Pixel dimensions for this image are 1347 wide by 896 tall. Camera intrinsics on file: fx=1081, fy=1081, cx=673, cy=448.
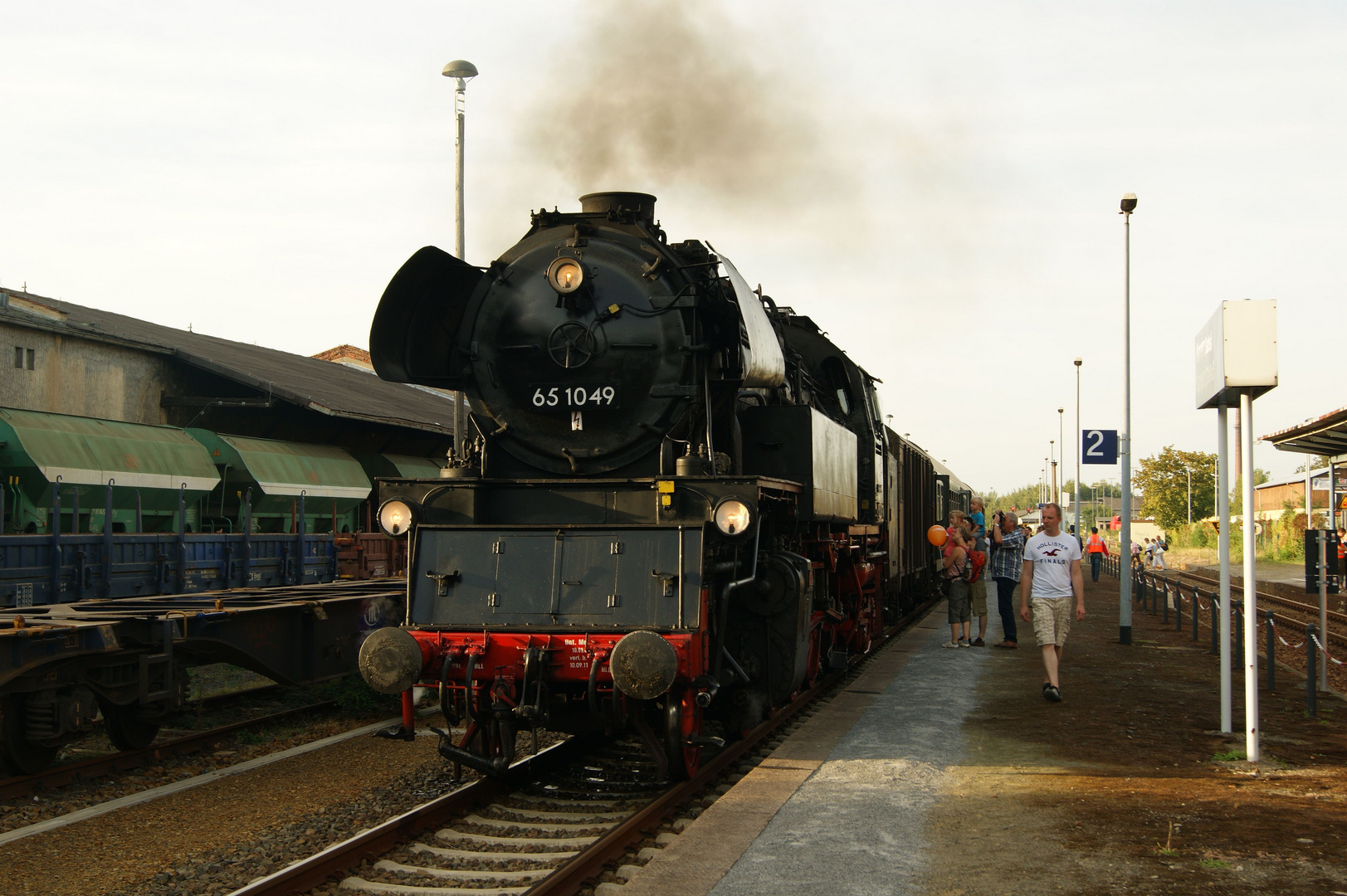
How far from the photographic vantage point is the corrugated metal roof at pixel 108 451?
46.5ft

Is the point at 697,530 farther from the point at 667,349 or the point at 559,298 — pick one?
the point at 559,298

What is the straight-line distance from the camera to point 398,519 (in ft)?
21.9

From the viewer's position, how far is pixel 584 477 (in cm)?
701

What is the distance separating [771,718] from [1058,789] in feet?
9.08

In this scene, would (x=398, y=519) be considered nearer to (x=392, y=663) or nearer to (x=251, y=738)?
(x=392, y=663)

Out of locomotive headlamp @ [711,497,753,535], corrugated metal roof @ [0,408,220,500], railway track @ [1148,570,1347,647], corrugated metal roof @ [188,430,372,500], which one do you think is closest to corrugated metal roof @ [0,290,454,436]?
corrugated metal roof @ [188,430,372,500]

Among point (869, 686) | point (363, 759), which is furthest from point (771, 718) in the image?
point (363, 759)

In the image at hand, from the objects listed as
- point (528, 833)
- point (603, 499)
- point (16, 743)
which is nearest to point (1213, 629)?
point (603, 499)

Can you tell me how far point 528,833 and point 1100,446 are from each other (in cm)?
1274

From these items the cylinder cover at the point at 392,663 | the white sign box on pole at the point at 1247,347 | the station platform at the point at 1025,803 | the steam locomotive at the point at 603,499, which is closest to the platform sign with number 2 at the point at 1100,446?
the station platform at the point at 1025,803

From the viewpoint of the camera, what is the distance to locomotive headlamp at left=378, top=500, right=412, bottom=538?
6.65 m

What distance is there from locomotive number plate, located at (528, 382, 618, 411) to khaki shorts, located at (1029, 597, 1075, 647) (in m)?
4.19

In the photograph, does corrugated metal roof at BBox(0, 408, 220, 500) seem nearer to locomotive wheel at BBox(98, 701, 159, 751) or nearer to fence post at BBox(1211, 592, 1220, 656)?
locomotive wheel at BBox(98, 701, 159, 751)

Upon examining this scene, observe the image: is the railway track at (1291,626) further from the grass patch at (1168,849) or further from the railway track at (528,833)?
the railway track at (528,833)
